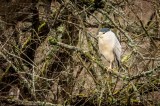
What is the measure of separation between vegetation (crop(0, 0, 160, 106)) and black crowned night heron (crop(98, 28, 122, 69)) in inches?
4.7

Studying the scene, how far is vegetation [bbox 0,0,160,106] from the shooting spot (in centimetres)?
586

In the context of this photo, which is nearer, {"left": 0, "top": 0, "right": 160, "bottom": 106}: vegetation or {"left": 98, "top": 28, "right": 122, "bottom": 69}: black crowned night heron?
{"left": 0, "top": 0, "right": 160, "bottom": 106}: vegetation

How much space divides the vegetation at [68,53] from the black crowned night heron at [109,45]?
12 cm

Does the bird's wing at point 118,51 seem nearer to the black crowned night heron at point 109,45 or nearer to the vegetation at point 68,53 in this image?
the black crowned night heron at point 109,45

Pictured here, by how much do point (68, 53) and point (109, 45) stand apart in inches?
23.8

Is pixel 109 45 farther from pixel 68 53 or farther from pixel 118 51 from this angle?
pixel 68 53

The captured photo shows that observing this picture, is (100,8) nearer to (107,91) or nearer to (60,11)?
(60,11)

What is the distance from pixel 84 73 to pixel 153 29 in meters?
1.20

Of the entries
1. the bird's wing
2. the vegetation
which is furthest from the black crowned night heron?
the vegetation

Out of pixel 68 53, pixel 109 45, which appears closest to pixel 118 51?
pixel 109 45

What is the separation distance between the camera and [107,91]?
18.7ft

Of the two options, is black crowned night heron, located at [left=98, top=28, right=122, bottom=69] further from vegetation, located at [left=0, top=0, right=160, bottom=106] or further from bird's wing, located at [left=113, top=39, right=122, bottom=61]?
vegetation, located at [left=0, top=0, right=160, bottom=106]

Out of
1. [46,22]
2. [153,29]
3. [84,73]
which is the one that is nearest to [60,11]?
[46,22]

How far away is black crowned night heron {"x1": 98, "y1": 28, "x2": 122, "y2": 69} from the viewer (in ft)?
20.3
